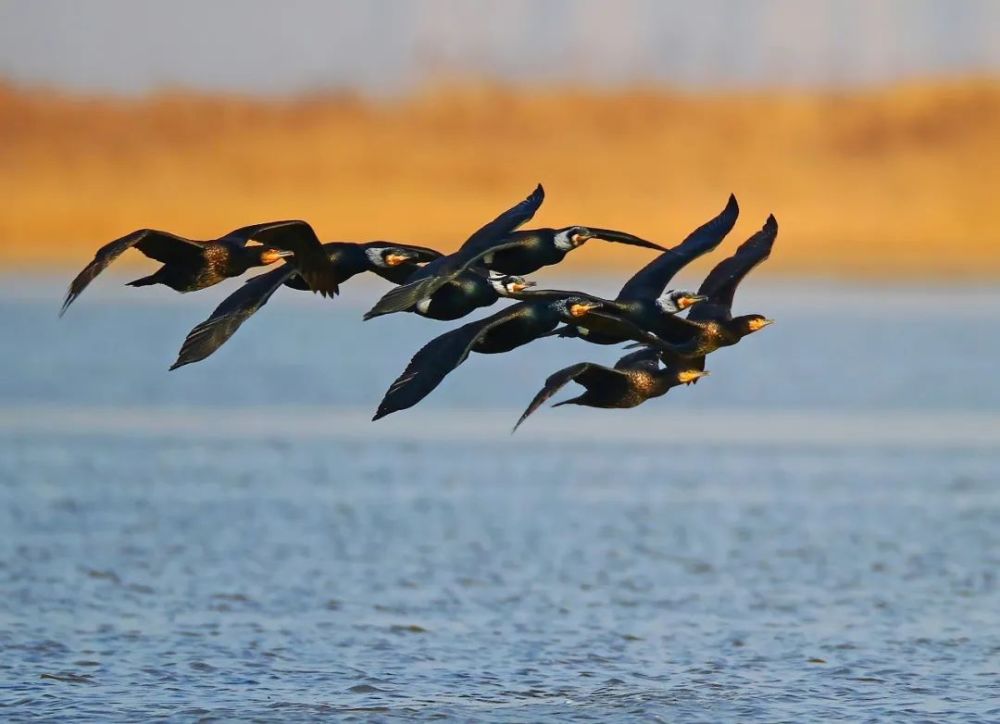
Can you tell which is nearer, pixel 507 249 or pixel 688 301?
pixel 688 301

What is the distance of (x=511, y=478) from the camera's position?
24391mm

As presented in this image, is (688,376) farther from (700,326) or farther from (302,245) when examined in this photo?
(302,245)

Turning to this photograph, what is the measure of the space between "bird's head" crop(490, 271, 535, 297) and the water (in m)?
3.03

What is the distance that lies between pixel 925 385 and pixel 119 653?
22.6m

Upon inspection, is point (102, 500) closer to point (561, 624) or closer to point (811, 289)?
point (561, 624)

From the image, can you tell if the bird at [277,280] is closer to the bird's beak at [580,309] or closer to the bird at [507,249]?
the bird at [507,249]

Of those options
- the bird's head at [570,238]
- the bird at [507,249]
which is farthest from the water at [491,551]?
the bird's head at [570,238]

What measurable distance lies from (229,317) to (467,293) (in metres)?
1.41

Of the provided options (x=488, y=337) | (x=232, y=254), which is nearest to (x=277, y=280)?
(x=232, y=254)

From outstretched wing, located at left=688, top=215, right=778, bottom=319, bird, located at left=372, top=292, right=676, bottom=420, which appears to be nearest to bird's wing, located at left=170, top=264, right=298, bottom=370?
bird, located at left=372, top=292, right=676, bottom=420

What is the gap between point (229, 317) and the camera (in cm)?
1171

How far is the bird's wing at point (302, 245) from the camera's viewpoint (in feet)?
38.4

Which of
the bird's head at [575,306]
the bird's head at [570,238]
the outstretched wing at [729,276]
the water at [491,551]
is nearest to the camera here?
the bird's head at [575,306]

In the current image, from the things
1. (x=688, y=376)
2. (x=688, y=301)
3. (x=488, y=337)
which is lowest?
(x=688, y=376)
